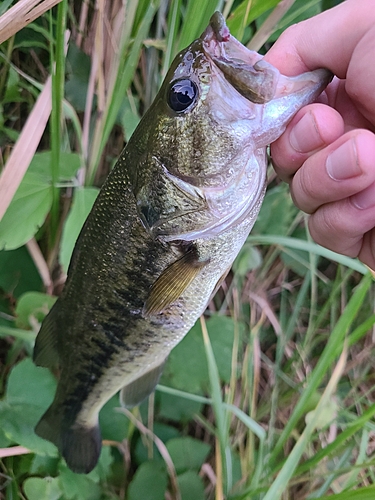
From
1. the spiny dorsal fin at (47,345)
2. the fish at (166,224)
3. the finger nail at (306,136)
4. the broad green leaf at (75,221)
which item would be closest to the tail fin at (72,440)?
the fish at (166,224)

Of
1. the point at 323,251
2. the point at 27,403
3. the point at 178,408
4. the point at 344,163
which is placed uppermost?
the point at 344,163

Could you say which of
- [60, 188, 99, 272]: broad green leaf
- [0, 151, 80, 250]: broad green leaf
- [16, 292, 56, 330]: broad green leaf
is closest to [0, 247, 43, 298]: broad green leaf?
[16, 292, 56, 330]: broad green leaf

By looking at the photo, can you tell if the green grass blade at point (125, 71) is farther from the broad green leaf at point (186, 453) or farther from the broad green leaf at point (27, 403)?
the broad green leaf at point (186, 453)

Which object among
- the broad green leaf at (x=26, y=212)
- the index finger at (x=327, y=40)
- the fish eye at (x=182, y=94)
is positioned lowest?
the broad green leaf at (x=26, y=212)

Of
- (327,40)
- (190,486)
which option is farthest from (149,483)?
(327,40)

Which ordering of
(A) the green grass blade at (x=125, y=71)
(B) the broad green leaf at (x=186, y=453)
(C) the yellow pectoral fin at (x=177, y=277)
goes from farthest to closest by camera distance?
(B) the broad green leaf at (x=186, y=453) < (A) the green grass blade at (x=125, y=71) < (C) the yellow pectoral fin at (x=177, y=277)

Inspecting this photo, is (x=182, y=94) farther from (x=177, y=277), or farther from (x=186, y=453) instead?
(x=186, y=453)

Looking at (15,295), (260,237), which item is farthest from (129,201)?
(15,295)

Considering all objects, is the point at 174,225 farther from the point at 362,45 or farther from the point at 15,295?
the point at 15,295
